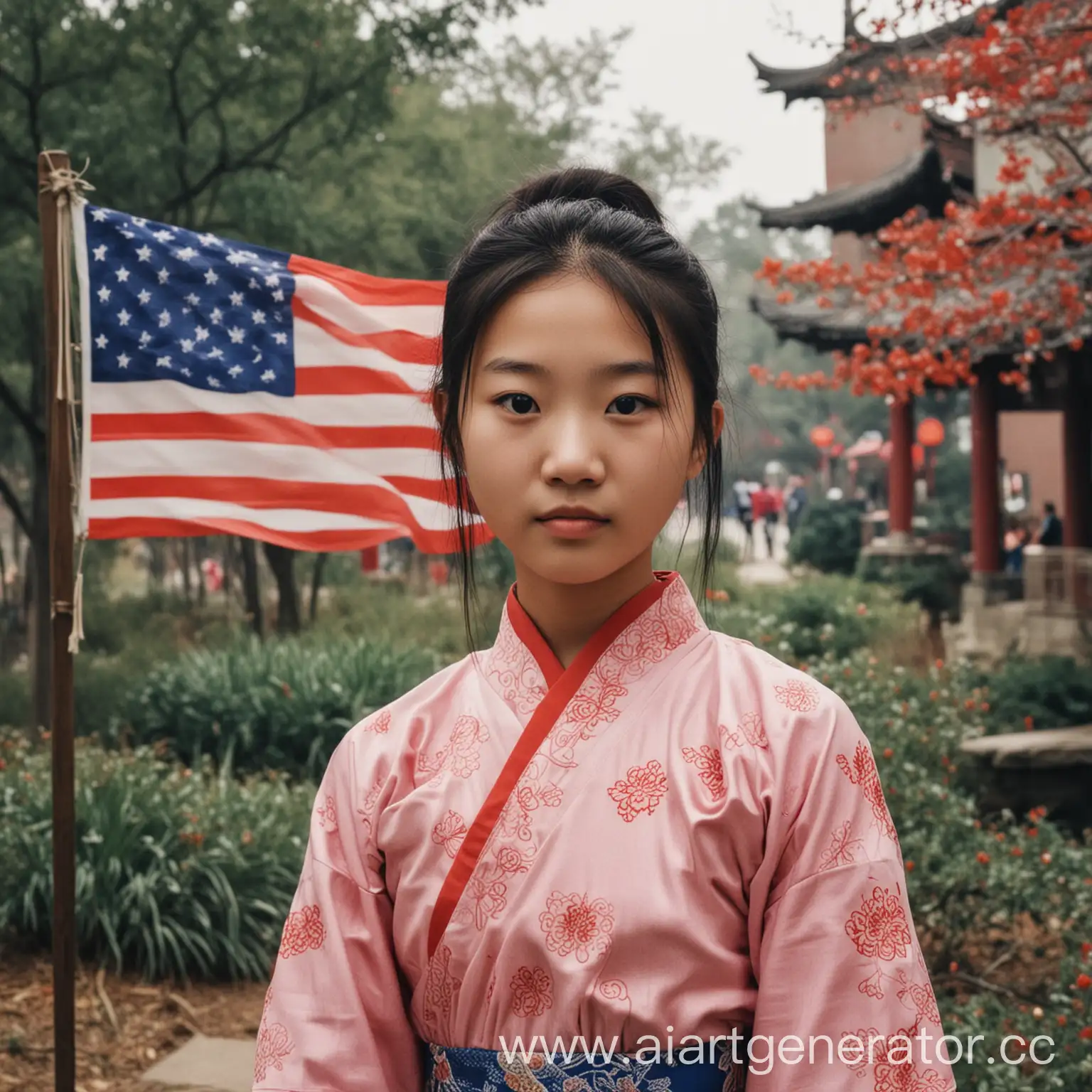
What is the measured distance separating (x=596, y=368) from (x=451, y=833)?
0.62 metres

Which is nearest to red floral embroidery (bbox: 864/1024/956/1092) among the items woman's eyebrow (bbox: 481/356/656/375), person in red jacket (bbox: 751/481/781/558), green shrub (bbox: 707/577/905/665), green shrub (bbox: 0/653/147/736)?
woman's eyebrow (bbox: 481/356/656/375)

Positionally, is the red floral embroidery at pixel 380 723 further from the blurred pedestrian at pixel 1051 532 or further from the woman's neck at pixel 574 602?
the blurred pedestrian at pixel 1051 532

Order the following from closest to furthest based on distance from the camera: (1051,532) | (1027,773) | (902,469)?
(1027,773), (1051,532), (902,469)

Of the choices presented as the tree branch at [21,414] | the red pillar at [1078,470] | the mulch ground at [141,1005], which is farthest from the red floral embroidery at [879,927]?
the red pillar at [1078,470]

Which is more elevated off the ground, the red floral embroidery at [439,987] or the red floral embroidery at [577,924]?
the red floral embroidery at [577,924]

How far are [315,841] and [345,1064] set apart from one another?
28 centimetres

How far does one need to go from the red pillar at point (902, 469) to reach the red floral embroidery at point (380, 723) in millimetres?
16778

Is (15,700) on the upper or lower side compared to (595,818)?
lower

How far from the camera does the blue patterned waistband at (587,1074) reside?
5.24 feet

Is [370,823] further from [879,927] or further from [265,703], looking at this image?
[265,703]

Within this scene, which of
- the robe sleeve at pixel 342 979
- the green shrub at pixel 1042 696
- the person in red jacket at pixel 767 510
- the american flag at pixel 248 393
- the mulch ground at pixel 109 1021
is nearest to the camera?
the robe sleeve at pixel 342 979

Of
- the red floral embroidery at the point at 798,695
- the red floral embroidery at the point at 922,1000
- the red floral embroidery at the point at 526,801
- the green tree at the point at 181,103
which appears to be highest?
the green tree at the point at 181,103

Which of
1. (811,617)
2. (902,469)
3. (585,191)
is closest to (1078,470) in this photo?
(811,617)

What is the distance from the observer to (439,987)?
66.4 inches
